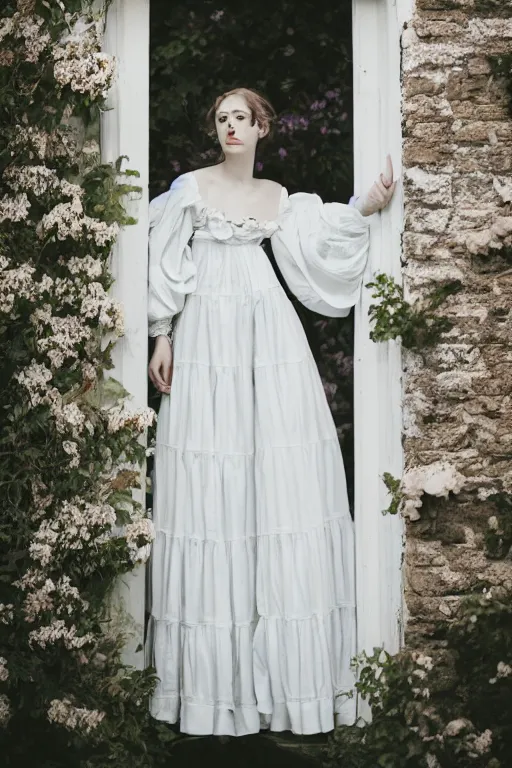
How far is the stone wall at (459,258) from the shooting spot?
4195 millimetres

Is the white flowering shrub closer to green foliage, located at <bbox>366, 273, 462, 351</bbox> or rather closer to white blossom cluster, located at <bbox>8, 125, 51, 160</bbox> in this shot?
white blossom cluster, located at <bbox>8, 125, 51, 160</bbox>

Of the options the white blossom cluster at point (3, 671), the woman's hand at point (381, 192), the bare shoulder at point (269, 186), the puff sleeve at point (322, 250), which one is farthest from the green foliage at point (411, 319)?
the white blossom cluster at point (3, 671)

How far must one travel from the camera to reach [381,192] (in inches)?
168

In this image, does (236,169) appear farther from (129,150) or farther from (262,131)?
(129,150)

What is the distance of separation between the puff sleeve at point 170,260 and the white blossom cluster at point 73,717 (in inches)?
58.8

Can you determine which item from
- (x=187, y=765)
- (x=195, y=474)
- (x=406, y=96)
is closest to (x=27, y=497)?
(x=195, y=474)

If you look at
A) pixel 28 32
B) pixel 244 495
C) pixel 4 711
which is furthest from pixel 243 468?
pixel 28 32

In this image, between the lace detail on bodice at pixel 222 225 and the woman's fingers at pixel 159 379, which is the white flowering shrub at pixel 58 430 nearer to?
the woman's fingers at pixel 159 379

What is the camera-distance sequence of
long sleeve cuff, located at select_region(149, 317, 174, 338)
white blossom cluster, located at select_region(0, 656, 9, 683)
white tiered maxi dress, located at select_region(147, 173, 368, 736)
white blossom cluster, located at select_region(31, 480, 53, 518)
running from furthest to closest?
long sleeve cuff, located at select_region(149, 317, 174, 338), white tiered maxi dress, located at select_region(147, 173, 368, 736), white blossom cluster, located at select_region(31, 480, 53, 518), white blossom cluster, located at select_region(0, 656, 9, 683)

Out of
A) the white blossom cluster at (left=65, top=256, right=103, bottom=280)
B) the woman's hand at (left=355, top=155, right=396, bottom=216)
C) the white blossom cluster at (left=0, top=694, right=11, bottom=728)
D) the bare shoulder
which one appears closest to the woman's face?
the bare shoulder

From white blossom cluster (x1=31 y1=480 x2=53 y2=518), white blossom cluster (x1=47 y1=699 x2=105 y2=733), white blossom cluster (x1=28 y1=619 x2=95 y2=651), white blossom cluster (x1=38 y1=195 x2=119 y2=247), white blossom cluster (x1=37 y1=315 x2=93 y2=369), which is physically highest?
white blossom cluster (x1=38 y1=195 x2=119 y2=247)

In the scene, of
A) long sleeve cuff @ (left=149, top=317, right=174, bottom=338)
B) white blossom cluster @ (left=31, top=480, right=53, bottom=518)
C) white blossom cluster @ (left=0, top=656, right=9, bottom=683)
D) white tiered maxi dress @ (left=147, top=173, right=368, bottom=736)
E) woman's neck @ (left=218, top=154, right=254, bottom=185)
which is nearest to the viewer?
white blossom cluster @ (left=0, top=656, right=9, bottom=683)

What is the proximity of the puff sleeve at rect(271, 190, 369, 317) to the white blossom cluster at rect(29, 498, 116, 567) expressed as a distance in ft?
4.10

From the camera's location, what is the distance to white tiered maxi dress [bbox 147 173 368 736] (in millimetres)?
4215
